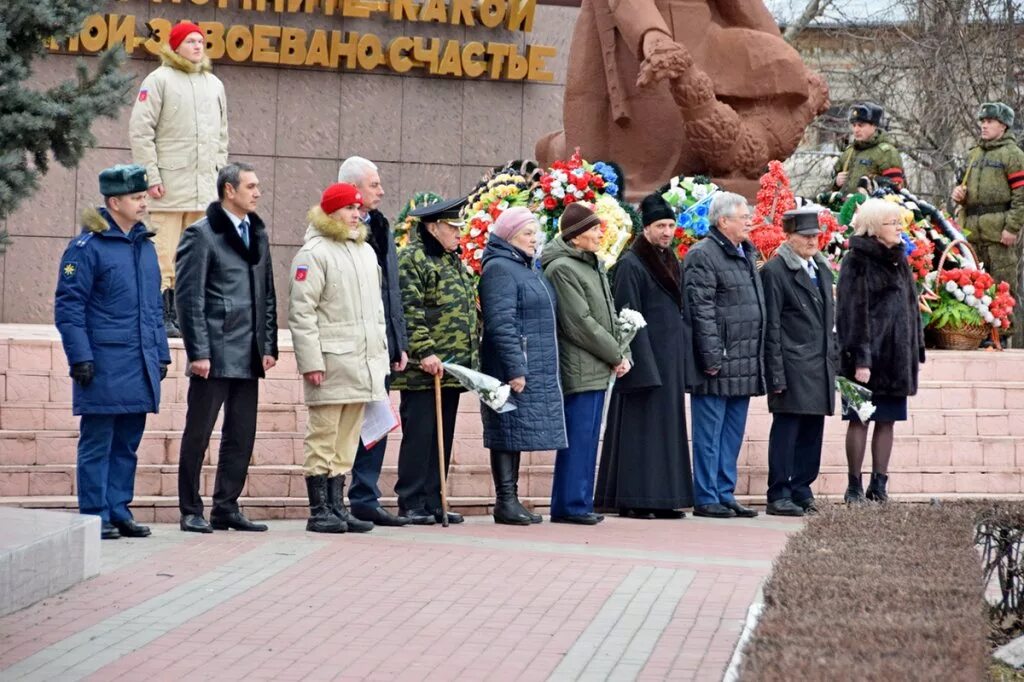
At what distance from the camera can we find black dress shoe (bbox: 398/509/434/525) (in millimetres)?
10172

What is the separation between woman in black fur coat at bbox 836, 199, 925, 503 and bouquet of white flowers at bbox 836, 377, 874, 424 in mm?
56

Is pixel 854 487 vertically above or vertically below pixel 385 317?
below

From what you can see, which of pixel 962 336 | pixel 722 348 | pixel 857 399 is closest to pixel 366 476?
pixel 722 348

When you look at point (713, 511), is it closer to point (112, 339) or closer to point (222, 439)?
point (222, 439)

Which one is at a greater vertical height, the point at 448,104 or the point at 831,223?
the point at 448,104

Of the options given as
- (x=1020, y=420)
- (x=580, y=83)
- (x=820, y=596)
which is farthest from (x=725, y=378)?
(x=820, y=596)

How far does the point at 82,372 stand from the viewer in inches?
352

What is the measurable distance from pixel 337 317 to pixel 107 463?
1.36 m

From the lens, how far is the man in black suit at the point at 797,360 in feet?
36.9

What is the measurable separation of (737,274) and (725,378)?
2.05ft

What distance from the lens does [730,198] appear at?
11.1 m

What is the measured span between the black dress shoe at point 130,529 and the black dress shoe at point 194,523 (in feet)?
0.73

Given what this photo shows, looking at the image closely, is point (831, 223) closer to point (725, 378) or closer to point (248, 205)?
point (725, 378)

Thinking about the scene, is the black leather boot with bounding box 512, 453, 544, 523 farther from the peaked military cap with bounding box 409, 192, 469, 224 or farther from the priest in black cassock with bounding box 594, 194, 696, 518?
the peaked military cap with bounding box 409, 192, 469, 224
